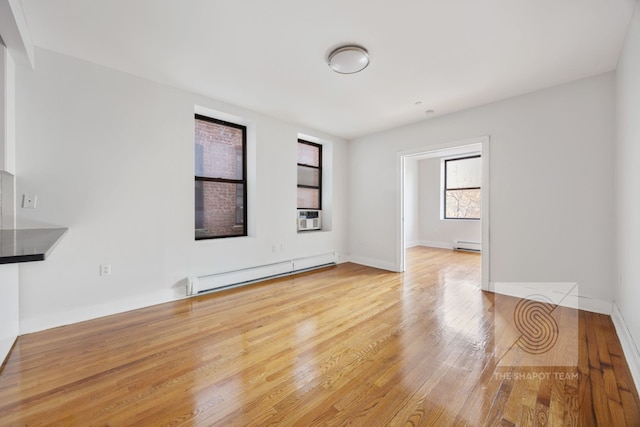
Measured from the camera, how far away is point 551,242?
316 cm

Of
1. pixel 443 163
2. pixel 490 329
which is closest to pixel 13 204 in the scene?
pixel 490 329

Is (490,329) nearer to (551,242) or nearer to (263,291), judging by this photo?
(551,242)

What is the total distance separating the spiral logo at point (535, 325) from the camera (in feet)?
7.30

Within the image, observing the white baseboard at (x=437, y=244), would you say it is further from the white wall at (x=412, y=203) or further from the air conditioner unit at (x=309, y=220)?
the air conditioner unit at (x=309, y=220)

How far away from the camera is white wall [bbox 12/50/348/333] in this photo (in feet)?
8.04

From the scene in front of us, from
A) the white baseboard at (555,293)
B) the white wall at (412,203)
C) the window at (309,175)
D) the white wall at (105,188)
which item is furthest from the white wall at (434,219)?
the white wall at (105,188)

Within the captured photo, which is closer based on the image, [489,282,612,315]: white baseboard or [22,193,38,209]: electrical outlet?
[22,193,38,209]: electrical outlet

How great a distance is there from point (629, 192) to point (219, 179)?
14.6ft

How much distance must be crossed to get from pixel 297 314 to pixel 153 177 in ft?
7.64

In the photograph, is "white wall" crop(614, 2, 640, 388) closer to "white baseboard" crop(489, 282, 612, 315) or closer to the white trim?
"white baseboard" crop(489, 282, 612, 315)

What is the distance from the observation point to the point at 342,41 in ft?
7.57

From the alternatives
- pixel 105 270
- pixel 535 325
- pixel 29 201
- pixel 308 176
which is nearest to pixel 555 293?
pixel 535 325

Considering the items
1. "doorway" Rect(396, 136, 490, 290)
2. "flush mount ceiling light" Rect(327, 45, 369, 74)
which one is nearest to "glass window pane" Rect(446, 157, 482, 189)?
"doorway" Rect(396, 136, 490, 290)

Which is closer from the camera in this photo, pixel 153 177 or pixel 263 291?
pixel 153 177
